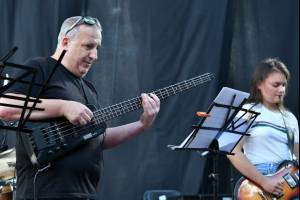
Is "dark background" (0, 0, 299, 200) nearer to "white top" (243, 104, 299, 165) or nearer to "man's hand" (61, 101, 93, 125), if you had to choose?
"white top" (243, 104, 299, 165)

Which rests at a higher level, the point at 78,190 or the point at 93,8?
the point at 93,8

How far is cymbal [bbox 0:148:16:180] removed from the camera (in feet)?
13.9

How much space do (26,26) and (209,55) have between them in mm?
1631

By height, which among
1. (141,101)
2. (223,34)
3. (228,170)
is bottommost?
(228,170)

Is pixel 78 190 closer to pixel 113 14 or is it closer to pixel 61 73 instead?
pixel 61 73

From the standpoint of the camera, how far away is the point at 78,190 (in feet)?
9.98

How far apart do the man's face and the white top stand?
5.51ft

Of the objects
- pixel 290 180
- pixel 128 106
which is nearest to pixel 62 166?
pixel 128 106

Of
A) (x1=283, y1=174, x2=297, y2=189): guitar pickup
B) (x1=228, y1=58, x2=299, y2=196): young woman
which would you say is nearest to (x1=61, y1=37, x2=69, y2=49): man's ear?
(x1=228, y1=58, x2=299, y2=196): young woman

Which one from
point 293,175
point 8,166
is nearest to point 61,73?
point 8,166

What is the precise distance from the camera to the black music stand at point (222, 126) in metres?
3.90

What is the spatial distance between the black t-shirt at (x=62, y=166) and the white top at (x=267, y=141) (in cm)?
169

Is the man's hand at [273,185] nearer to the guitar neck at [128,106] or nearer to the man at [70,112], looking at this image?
the guitar neck at [128,106]

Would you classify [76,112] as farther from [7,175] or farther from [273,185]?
[273,185]
